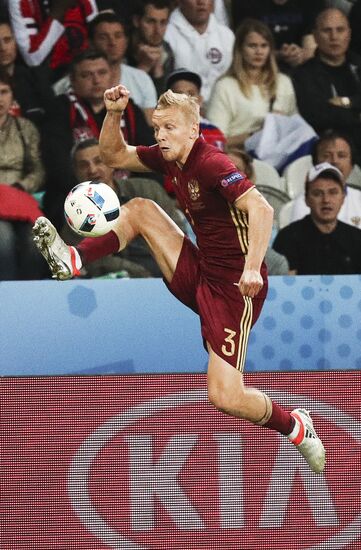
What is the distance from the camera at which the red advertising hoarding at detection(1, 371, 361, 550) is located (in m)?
5.33

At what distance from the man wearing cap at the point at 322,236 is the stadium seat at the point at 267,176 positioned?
0.60ft

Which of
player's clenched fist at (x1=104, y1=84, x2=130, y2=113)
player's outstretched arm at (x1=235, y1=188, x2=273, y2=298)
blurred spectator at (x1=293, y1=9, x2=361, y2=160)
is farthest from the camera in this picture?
blurred spectator at (x1=293, y1=9, x2=361, y2=160)

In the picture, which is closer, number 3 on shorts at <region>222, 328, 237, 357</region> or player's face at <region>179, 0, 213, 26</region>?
number 3 on shorts at <region>222, 328, 237, 357</region>

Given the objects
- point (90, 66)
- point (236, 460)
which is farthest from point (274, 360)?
point (90, 66)

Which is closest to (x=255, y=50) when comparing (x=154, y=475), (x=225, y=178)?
(x=225, y=178)

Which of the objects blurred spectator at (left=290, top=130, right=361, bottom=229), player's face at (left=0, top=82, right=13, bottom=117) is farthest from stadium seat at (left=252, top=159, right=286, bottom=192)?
player's face at (left=0, top=82, right=13, bottom=117)

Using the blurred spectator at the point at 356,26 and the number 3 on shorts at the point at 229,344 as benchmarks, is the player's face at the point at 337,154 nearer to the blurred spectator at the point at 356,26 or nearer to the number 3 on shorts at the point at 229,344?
the blurred spectator at the point at 356,26

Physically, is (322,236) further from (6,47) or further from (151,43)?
(6,47)

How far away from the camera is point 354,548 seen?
5.39 metres

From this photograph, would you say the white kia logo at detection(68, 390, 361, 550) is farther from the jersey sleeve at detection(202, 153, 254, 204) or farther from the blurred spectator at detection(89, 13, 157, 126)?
the blurred spectator at detection(89, 13, 157, 126)

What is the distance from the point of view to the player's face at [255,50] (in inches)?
304

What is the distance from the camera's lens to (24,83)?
295 inches

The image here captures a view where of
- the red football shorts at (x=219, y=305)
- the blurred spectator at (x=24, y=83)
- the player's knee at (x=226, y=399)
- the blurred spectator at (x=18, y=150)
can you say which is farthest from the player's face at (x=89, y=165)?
the player's knee at (x=226, y=399)

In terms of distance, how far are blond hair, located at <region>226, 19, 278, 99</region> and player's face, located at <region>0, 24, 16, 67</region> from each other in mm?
1423
